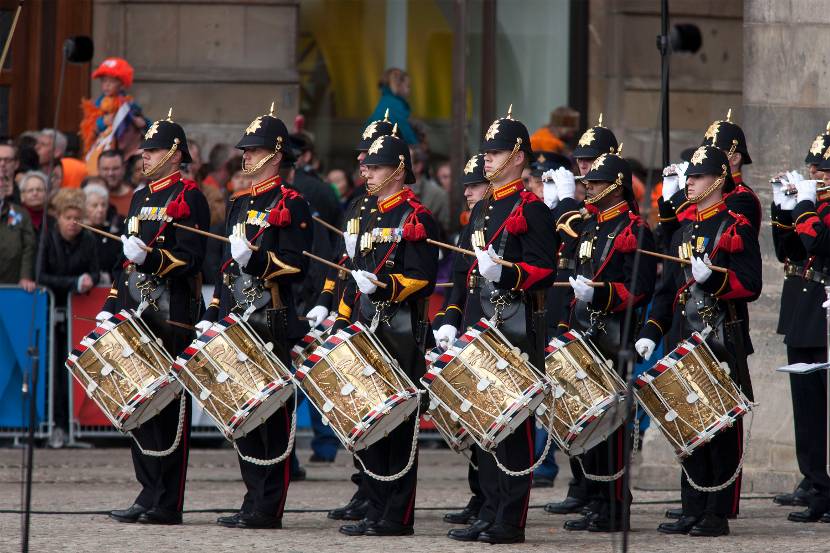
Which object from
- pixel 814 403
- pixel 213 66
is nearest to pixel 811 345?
pixel 814 403

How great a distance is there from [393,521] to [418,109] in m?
9.07

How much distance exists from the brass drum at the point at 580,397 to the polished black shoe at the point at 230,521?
5.59ft

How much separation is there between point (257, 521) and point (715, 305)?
2.64 meters

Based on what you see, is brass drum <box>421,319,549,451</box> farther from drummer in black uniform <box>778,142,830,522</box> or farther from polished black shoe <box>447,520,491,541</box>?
drummer in black uniform <box>778,142,830,522</box>

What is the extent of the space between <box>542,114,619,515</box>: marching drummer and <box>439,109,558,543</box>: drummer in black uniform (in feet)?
3.00

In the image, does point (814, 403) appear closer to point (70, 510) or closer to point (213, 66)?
point (70, 510)

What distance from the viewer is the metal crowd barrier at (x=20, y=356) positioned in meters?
14.3

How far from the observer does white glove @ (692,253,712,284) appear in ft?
34.1

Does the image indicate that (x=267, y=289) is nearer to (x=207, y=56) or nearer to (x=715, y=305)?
(x=715, y=305)

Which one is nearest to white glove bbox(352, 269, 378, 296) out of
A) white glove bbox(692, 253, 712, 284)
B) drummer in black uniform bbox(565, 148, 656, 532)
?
drummer in black uniform bbox(565, 148, 656, 532)

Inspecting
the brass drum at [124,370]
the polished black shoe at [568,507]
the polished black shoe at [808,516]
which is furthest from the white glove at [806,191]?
the brass drum at [124,370]

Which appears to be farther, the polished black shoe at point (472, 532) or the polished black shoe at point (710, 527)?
the polished black shoe at point (710, 527)

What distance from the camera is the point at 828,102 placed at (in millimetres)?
12656

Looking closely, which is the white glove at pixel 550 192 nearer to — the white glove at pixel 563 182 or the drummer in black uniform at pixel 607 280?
the white glove at pixel 563 182
